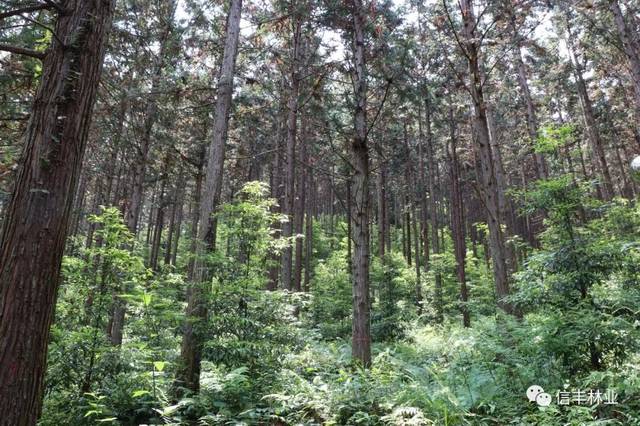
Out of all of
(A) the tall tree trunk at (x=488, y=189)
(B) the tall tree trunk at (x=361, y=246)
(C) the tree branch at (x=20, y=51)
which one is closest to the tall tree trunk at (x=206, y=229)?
(B) the tall tree trunk at (x=361, y=246)

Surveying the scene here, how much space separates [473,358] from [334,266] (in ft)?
44.7

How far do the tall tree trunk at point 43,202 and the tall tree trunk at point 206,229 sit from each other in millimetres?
3334

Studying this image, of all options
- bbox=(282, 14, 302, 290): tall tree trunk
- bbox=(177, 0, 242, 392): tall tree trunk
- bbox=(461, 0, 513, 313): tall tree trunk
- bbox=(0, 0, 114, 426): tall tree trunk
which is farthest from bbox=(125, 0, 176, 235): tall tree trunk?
bbox=(461, 0, 513, 313): tall tree trunk

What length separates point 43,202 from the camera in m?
3.24

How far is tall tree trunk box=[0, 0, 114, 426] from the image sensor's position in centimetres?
295

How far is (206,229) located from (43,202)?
405 cm

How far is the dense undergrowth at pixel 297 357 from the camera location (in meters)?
5.00

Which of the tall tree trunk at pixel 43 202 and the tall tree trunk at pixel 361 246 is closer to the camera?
the tall tree trunk at pixel 43 202

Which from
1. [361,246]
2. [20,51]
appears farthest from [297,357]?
[20,51]

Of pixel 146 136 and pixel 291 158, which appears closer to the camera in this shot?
pixel 146 136

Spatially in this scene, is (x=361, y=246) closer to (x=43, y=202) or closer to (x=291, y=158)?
(x=43, y=202)

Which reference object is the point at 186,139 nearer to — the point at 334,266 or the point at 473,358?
the point at 334,266

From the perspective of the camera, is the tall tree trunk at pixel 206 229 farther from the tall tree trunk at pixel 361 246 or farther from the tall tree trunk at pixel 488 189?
the tall tree trunk at pixel 488 189

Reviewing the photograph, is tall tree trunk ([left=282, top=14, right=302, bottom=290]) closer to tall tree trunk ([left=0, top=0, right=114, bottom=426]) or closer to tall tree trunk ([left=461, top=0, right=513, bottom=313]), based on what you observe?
tall tree trunk ([left=461, top=0, right=513, bottom=313])
